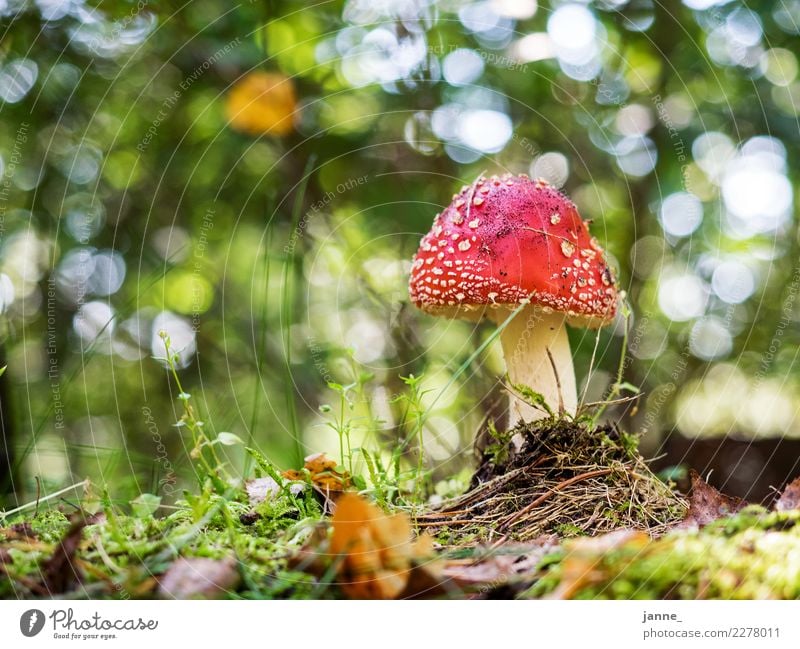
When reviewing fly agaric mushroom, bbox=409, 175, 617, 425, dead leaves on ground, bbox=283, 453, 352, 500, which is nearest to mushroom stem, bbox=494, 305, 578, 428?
fly agaric mushroom, bbox=409, 175, 617, 425

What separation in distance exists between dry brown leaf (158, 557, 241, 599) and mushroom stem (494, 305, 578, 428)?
1.37 m

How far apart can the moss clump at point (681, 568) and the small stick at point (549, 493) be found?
427mm

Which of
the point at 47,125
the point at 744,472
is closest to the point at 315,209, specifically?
the point at 47,125

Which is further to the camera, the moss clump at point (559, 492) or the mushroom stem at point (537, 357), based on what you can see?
the mushroom stem at point (537, 357)

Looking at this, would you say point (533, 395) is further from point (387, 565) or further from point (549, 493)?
point (387, 565)

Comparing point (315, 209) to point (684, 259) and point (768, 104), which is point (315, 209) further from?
point (768, 104)

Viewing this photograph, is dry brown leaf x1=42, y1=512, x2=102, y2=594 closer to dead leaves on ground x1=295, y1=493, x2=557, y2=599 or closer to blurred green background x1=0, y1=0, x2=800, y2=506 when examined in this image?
dead leaves on ground x1=295, y1=493, x2=557, y2=599

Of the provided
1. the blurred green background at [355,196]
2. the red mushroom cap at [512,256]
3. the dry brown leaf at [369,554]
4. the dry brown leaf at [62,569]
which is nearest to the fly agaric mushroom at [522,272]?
the red mushroom cap at [512,256]

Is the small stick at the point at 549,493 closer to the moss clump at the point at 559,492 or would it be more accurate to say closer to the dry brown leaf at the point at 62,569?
the moss clump at the point at 559,492

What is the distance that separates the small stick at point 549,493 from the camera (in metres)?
1.71

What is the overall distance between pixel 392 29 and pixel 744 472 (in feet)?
9.85

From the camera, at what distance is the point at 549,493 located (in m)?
1.78

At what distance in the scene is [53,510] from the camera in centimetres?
185
